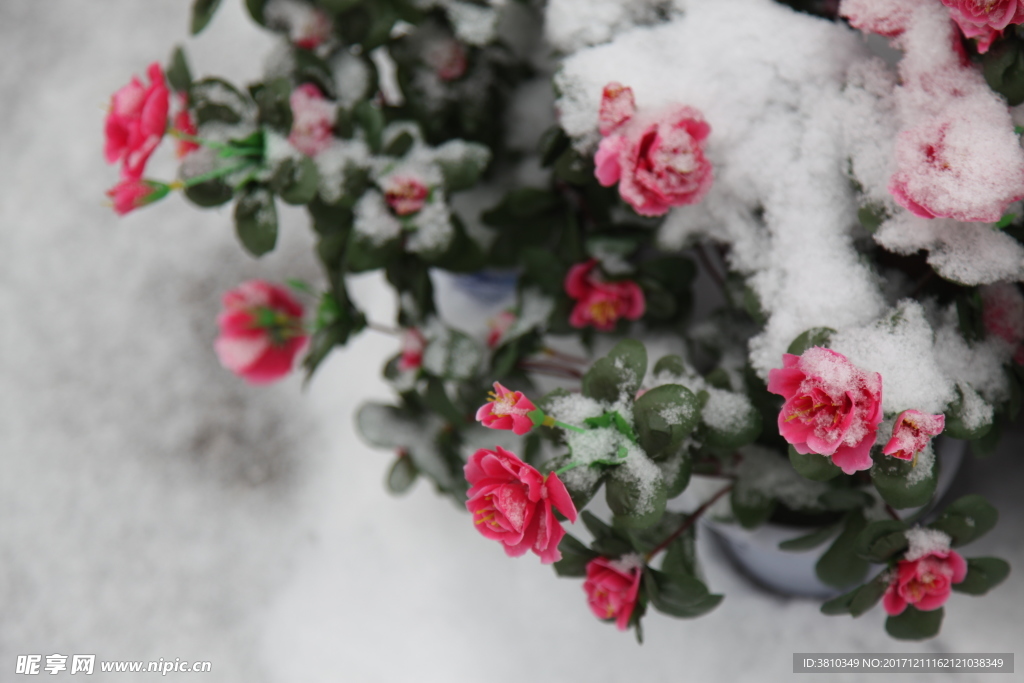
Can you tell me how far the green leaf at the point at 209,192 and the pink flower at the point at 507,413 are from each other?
1.20 ft

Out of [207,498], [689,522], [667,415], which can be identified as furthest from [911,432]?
[207,498]

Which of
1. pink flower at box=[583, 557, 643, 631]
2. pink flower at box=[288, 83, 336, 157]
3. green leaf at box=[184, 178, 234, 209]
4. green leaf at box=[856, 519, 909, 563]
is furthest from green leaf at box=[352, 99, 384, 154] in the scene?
green leaf at box=[856, 519, 909, 563]

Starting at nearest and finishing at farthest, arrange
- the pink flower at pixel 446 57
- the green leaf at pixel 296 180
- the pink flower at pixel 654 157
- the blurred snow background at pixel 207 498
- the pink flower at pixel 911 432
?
the pink flower at pixel 911 432 < the pink flower at pixel 654 157 < the green leaf at pixel 296 180 < the pink flower at pixel 446 57 < the blurred snow background at pixel 207 498

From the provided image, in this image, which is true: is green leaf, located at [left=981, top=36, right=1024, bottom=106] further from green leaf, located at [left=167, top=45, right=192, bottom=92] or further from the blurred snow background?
green leaf, located at [left=167, top=45, right=192, bottom=92]

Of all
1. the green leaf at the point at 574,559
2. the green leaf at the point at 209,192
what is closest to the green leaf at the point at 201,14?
the green leaf at the point at 209,192

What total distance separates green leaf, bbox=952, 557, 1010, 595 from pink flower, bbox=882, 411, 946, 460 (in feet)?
0.66

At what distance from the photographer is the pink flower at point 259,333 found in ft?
2.69

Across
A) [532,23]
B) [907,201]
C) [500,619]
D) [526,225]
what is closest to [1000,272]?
[907,201]

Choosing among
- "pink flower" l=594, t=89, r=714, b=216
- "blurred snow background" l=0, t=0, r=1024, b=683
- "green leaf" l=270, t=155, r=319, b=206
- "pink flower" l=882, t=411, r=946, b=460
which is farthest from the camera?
"blurred snow background" l=0, t=0, r=1024, b=683

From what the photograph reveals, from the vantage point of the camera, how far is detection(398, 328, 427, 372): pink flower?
0.80 meters

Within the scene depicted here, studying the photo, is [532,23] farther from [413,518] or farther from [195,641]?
[195,641]

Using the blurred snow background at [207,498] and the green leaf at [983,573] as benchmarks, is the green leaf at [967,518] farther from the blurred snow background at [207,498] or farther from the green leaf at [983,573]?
the blurred snow background at [207,498]

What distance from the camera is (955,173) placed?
0.48m

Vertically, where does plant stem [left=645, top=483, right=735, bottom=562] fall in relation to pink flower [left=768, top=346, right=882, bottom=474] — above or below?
below
